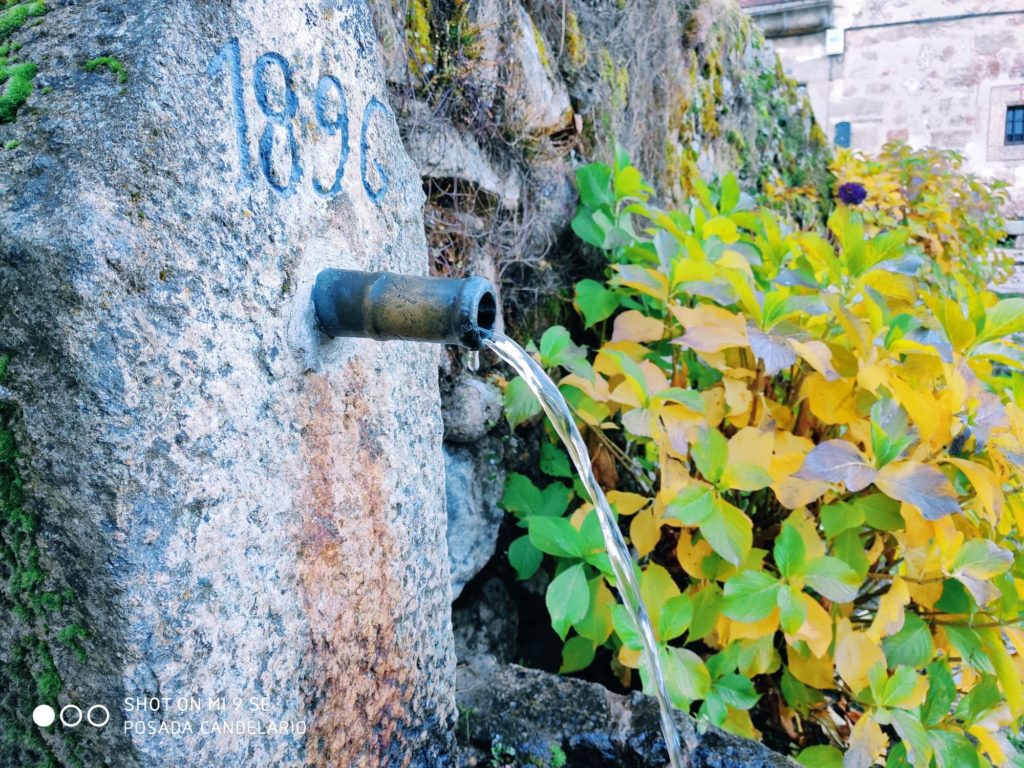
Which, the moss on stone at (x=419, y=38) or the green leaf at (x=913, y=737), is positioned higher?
the moss on stone at (x=419, y=38)

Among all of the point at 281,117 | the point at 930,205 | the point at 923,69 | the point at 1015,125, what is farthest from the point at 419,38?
the point at 1015,125

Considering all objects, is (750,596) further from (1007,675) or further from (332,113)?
(332,113)

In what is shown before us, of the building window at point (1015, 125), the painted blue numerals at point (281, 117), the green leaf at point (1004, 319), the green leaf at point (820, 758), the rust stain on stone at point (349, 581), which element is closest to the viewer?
the painted blue numerals at point (281, 117)

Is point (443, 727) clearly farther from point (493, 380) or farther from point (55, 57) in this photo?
point (55, 57)

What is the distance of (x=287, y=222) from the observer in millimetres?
856

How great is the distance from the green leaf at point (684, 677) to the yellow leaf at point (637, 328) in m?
0.63

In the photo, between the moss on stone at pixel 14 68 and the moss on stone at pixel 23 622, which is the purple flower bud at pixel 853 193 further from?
the moss on stone at pixel 23 622

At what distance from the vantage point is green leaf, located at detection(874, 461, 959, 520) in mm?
1213

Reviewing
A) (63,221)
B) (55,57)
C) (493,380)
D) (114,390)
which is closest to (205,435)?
(114,390)

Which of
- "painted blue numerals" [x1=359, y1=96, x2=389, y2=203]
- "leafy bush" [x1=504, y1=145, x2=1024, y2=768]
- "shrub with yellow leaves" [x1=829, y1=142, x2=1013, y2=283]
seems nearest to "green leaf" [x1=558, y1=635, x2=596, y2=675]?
"leafy bush" [x1=504, y1=145, x2=1024, y2=768]

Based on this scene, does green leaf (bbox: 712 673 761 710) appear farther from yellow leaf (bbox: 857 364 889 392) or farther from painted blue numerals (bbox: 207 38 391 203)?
painted blue numerals (bbox: 207 38 391 203)

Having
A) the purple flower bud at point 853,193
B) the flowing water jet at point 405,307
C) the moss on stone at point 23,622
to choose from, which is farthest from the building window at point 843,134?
the moss on stone at point 23,622

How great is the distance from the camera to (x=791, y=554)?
4.17ft

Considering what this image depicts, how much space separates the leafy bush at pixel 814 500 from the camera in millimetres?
1271
